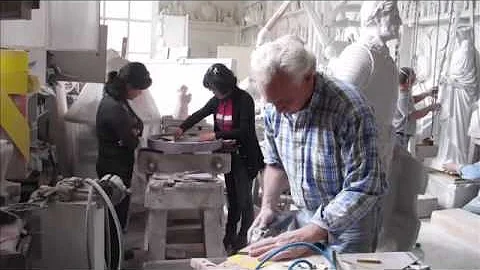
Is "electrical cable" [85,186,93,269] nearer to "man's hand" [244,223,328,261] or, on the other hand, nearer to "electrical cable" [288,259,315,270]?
"man's hand" [244,223,328,261]

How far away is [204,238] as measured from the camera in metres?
3.16

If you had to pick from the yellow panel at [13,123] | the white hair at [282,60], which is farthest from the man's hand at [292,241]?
the yellow panel at [13,123]

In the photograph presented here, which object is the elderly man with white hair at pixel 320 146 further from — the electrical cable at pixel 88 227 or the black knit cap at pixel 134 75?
the black knit cap at pixel 134 75

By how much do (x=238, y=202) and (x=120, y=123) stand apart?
97cm

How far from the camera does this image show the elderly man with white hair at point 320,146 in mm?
1528

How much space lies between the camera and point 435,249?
378 cm

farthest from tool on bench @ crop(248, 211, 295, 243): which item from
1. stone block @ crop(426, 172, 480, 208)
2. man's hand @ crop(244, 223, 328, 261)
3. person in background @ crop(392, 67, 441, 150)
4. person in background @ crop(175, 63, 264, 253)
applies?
stone block @ crop(426, 172, 480, 208)

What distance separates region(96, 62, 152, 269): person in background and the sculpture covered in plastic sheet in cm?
277

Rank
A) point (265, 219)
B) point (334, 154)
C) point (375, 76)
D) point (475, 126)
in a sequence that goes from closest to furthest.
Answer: point (334, 154), point (265, 219), point (375, 76), point (475, 126)

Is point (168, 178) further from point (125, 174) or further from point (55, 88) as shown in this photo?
point (55, 88)

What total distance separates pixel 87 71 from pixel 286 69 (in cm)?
232

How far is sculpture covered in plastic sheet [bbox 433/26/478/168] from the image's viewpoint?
440 centimetres

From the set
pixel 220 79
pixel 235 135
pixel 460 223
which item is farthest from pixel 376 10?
pixel 460 223

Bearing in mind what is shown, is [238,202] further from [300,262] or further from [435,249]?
[300,262]
